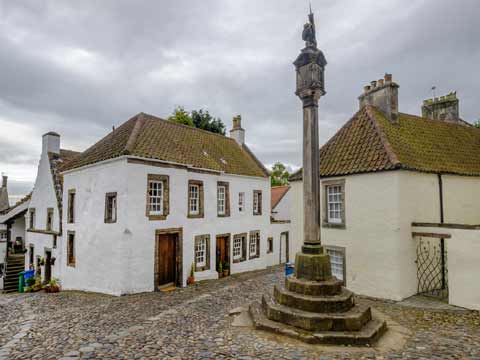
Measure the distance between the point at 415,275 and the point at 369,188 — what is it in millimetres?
3601

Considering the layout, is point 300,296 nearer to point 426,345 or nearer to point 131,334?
point 426,345

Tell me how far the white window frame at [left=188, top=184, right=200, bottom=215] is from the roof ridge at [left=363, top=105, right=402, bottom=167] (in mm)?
9253

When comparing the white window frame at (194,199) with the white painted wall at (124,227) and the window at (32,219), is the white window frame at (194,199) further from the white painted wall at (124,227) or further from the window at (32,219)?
the window at (32,219)

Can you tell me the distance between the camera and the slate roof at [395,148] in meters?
11.6

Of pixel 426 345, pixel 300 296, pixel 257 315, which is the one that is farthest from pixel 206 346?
pixel 426 345

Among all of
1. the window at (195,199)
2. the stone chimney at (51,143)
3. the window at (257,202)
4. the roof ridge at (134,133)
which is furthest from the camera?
the window at (257,202)

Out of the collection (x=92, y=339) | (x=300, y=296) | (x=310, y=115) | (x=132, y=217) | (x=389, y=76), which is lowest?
(x=92, y=339)

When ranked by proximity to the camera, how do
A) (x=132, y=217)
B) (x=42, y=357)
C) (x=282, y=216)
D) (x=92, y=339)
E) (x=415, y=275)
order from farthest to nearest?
(x=282, y=216) → (x=132, y=217) → (x=415, y=275) → (x=92, y=339) → (x=42, y=357)

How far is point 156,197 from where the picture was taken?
14.3 meters

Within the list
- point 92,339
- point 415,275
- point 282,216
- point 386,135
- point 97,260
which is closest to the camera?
point 92,339

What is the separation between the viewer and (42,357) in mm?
6039

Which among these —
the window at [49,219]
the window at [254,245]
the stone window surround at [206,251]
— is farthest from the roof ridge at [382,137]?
the window at [49,219]

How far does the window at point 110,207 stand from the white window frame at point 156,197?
1601 mm

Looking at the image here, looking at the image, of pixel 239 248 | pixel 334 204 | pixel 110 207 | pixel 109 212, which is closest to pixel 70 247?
pixel 109 212
